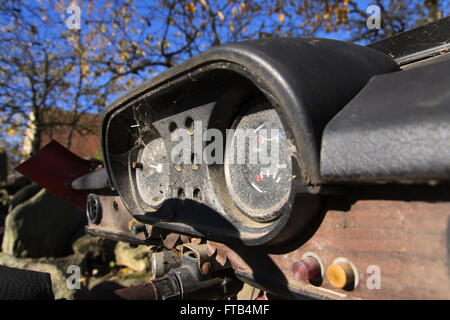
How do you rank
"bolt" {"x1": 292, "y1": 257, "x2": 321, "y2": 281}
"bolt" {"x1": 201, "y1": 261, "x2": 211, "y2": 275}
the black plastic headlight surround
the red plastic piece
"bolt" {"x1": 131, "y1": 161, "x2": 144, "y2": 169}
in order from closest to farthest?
the black plastic headlight surround
"bolt" {"x1": 292, "y1": 257, "x2": 321, "y2": 281}
"bolt" {"x1": 201, "y1": 261, "x2": 211, "y2": 275}
"bolt" {"x1": 131, "y1": 161, "x2": 144, "y2": 169}
the red plastic piece

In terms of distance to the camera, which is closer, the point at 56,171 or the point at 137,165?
the point at 137,165

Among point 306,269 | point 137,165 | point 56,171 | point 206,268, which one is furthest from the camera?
point 56,171

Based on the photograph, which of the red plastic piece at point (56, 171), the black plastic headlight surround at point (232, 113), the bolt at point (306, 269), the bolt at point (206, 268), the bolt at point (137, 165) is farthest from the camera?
the red plastic piece at point (56, 171)

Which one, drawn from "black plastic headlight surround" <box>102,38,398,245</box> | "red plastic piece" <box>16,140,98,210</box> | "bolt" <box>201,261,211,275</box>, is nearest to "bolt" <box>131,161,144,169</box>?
"black plastic headlight surround" <box>102,38,398,245</box>

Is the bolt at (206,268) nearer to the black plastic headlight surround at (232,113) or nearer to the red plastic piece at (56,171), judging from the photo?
the black plastic headlight surround at (232,113)

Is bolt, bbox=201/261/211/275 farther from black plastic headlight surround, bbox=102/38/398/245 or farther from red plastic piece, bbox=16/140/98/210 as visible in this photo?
red plastic piece, bbox=16/140/98/210

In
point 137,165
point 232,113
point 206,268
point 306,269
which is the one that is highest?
point 232,113

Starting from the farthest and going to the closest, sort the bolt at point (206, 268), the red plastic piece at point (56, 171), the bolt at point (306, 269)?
the red plastic piece at point (56, 171), the bolt at point (206, 268), the bolt at point (306, 269)

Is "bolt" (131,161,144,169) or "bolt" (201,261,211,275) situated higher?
"bolt" (131,161,144,169)

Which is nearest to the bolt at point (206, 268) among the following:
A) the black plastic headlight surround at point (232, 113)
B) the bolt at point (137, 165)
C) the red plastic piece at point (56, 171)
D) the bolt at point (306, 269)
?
the black plastic headlight surround at point (232, 113)

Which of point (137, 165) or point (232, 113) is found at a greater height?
point (232, 113)

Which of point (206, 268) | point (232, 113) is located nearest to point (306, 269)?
point (206, 268)

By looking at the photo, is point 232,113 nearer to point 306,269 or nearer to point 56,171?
point 306,269

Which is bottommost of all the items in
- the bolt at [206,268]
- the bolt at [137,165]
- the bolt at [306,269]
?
the bolt at [206,268]
